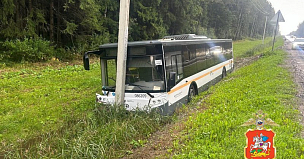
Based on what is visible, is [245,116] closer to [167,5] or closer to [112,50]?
[112,50]

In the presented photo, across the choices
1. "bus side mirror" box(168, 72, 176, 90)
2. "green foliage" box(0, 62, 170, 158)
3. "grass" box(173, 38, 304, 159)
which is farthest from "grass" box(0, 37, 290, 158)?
"grass" box(173, 38, 304, 159)

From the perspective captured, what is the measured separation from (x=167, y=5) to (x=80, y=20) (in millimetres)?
14502

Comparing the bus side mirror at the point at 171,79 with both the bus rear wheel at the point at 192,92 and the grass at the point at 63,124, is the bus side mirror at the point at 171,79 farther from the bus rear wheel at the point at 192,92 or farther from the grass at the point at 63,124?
the bus rear wheel at the point at 192,92

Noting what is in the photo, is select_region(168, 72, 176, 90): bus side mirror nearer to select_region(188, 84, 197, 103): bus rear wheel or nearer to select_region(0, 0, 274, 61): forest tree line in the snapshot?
select_region(188, 84, 197, 103): bus rear wheel

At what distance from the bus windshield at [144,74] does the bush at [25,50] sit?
10.0 m

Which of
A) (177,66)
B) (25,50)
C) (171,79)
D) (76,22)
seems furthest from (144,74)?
(76,22)

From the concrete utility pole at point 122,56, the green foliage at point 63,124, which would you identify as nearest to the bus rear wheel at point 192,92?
the green foliage at point 63,124

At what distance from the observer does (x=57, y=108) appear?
8227 millimetres

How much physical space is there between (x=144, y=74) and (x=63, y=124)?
2.80 m

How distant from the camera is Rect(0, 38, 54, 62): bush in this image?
1427 centimetres

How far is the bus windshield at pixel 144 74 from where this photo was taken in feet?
21.7

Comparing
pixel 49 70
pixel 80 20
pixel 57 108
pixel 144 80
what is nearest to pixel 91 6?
pixel 80 20

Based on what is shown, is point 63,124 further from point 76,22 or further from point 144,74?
point 76,22

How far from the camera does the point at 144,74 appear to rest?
6.83m
